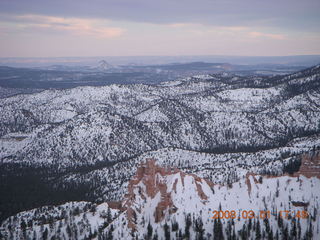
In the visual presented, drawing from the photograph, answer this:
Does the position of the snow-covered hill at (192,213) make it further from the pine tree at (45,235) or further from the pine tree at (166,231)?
the pine tree at (45,235)

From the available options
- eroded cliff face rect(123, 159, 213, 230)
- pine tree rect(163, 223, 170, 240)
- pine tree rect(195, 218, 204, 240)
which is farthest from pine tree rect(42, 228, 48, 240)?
pine tree rect(195, 218, 204, 240)

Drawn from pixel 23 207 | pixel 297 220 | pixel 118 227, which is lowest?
pixel 23 207

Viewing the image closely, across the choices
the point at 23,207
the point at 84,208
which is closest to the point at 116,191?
Result: the point at 84,208

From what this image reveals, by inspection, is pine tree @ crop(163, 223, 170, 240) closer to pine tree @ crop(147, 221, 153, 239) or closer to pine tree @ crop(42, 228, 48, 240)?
pine tree @ crop(147, 221, 153, 239)

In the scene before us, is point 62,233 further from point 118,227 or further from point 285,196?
point 285,196

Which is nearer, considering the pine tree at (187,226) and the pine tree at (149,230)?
the pine tree at (187,226)
